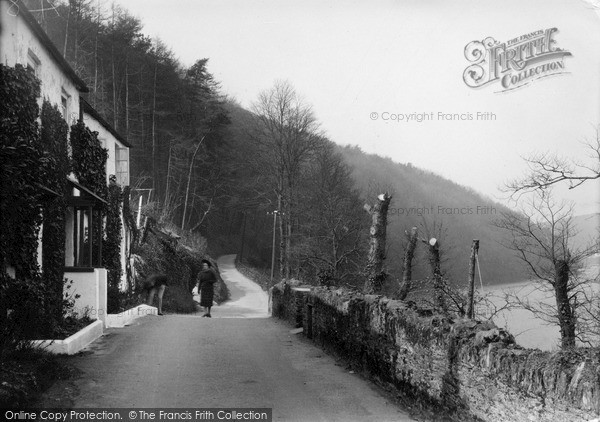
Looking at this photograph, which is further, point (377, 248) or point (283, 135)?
point (283, 135)

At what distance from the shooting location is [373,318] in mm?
9492

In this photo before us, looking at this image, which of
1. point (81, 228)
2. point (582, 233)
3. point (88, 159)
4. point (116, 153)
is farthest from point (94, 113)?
point (582, 233)

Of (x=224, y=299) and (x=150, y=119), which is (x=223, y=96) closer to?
(x=150, y=119)

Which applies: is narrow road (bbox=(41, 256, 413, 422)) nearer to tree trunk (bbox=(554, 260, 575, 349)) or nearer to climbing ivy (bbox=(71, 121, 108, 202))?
climbing ivy (bbox=(71, 121, 108, 202))

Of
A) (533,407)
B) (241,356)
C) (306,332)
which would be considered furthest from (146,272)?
(533,407)

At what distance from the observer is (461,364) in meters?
6.61

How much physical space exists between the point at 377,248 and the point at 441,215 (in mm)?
22057

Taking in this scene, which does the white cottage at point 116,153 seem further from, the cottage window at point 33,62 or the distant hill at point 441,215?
the distant hill at point 441,215

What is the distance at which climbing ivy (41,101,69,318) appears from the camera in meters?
12.2

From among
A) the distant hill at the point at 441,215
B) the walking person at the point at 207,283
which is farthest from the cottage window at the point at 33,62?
the distant hill at the point at 441,215

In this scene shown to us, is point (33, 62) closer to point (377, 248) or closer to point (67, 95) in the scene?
point (67, 95)

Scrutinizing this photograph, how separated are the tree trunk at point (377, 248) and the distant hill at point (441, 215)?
41.7ft

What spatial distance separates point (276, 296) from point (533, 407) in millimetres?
15014

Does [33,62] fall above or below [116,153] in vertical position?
below
